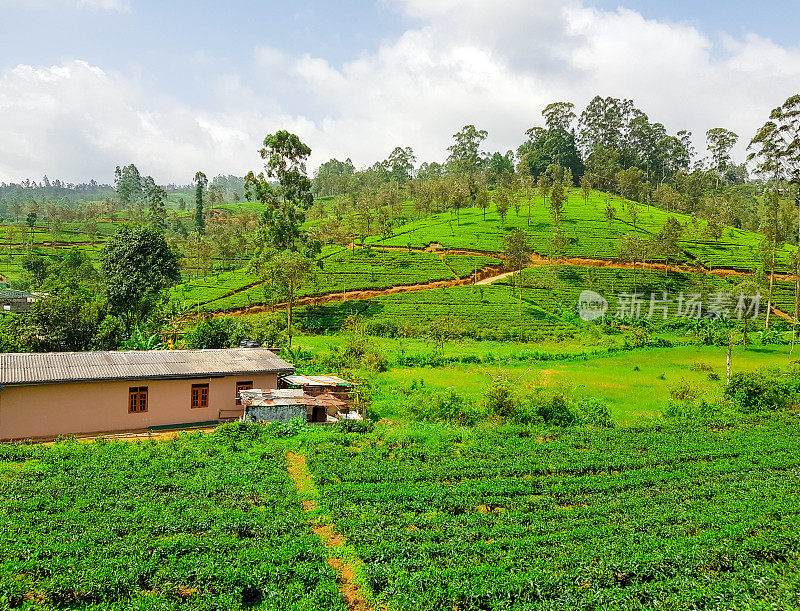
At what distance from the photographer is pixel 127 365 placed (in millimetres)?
25047

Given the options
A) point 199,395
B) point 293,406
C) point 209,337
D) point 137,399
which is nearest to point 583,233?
point 209,337

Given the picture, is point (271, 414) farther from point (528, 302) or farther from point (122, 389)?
point (528, 302)

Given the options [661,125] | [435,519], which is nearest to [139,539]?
[435,519]

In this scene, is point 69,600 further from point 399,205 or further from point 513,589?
point 399,205

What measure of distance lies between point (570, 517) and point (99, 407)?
65.8 ft

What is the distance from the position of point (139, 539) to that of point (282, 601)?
4.53 meters

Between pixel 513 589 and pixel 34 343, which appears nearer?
pixel 513 589

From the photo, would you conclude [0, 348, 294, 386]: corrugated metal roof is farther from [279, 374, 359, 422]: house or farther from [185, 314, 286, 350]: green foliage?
[185, 314, 286, 350]: green foliage

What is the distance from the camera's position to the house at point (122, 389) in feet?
73.3

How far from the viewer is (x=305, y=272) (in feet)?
173

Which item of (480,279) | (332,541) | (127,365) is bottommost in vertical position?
(332,541)

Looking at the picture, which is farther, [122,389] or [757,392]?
[757,392]

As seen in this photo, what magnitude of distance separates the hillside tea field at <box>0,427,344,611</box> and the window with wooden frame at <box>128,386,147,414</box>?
4.37m

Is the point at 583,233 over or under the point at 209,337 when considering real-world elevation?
over
